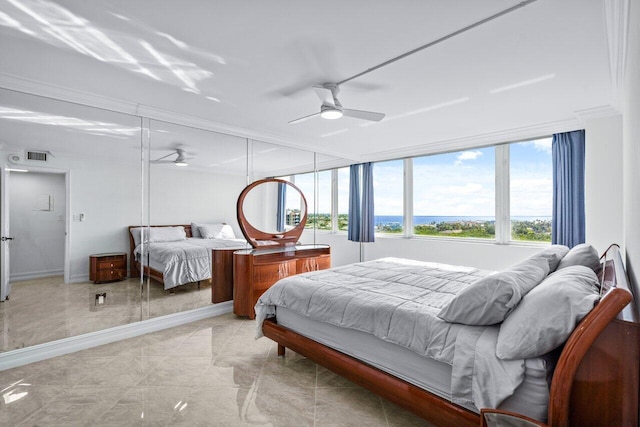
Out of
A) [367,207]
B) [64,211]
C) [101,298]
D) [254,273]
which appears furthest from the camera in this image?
[367,207]

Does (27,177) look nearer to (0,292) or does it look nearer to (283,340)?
(0,292)

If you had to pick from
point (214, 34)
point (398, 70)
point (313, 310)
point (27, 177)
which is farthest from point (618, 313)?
point (27, 177)

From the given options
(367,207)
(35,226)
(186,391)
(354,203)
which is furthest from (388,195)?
(35,226)

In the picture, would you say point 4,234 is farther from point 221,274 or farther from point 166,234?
point 221,274

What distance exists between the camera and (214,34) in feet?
6.62

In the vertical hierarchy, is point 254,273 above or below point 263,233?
below

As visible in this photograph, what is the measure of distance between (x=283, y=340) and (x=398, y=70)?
2.48 meters

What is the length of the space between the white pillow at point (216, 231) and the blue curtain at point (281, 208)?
0.72 m

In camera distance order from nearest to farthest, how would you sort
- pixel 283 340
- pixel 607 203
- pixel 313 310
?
1. pixel 313 310
2. pixel 283 340
3. pixel 607 203

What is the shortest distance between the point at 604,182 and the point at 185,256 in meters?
4.96

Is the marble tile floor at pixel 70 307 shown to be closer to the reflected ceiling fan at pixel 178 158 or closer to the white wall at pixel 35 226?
the white wall at pixel 35 226

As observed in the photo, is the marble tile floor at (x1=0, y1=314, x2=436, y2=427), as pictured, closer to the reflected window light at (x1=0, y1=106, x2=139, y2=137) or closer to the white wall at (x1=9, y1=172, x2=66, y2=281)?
the white wall at (x1=9, y1=172, x2=66, y2=281)

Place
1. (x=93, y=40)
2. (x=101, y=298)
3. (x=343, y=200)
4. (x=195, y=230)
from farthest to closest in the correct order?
(x=343, y=200)
(x=195, y=230)
(x=101, y=298)
(x=93, y=40)

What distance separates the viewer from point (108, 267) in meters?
3.27
